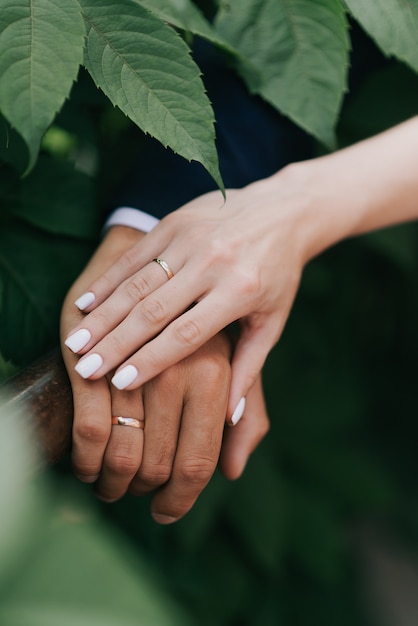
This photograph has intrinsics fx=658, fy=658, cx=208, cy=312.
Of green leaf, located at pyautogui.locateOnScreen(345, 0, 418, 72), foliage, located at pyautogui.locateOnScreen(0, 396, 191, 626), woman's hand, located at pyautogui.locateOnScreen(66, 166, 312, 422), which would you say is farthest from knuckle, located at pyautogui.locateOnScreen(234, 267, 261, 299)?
foliage, located at pyautogui.locateOnScreen(0, 396, 191, 626)

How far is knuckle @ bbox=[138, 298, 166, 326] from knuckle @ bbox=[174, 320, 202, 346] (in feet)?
0.06

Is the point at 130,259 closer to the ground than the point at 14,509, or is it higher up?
closer to the ground

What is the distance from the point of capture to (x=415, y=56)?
542 mm

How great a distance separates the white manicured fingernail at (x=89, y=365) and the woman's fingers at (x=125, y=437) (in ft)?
0.10

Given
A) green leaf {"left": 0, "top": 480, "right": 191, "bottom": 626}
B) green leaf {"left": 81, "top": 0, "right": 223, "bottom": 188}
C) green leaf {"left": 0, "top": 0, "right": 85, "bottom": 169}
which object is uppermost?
green leaf {"left": 0, "top": 0, "right": 85, "bottom": 169}

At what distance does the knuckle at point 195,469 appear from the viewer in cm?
56

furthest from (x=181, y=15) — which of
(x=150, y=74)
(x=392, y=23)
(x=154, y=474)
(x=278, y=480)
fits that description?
(x=278, y=480)

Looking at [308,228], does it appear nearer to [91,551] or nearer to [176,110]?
[176,110]

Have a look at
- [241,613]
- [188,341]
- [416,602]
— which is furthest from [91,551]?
[416,602]

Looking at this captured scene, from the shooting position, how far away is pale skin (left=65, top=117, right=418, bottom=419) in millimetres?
551

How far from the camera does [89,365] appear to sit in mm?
532

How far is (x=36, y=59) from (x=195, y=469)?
34 centimetres

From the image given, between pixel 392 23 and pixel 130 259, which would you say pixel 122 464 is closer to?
pixel 130 259

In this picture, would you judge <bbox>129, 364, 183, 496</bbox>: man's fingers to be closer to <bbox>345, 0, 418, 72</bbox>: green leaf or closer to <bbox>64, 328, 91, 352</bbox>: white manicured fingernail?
<bbox>64, 328, 91, 352</bbox>: white manicured fingernail
